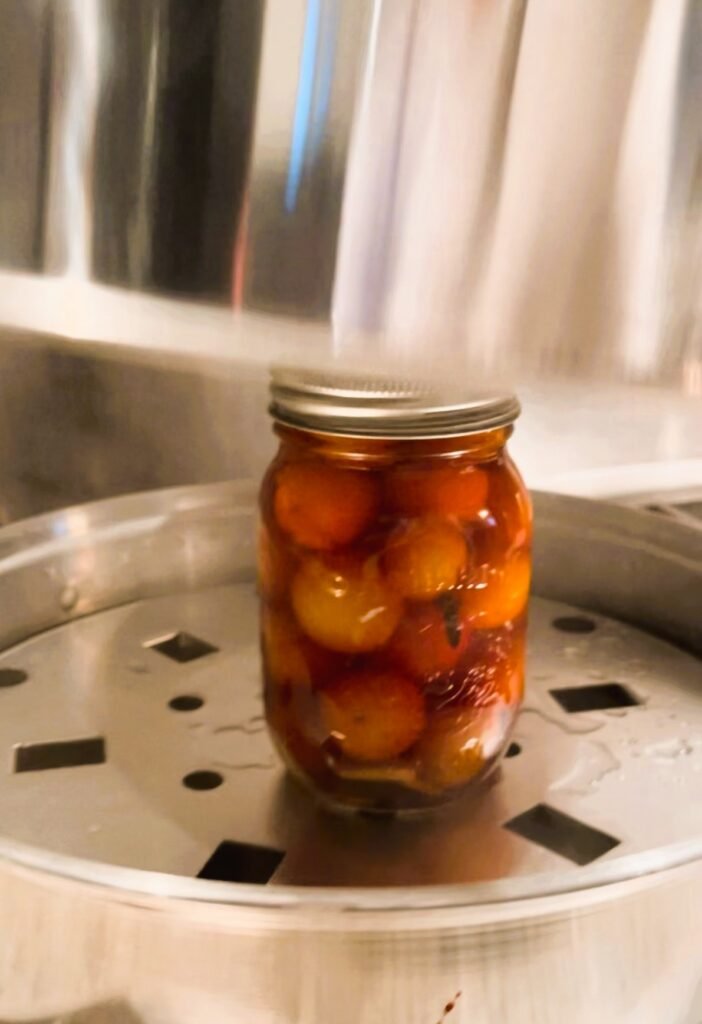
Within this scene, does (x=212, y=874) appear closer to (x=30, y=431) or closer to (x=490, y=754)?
(x=490, y=754)

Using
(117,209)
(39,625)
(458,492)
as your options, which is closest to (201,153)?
(117,209)

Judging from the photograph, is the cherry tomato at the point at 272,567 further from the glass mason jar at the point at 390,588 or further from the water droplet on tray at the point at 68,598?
the water droplet on tray at the point at 68,598

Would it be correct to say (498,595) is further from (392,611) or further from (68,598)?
(68,598)

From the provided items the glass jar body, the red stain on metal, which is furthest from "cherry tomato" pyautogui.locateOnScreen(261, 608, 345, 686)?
the red stain on metal

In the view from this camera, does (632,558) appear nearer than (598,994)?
No

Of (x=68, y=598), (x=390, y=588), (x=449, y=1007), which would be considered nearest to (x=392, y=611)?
(x=390, y=588)

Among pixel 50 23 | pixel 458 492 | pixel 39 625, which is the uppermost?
pixel 50 23
